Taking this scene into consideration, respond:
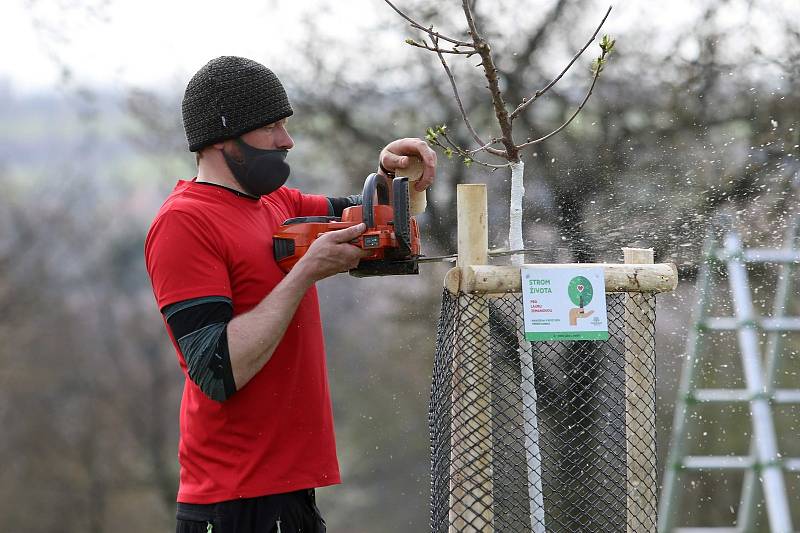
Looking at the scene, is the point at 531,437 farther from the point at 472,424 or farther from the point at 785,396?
the point at 785,396

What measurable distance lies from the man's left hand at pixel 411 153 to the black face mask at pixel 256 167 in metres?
0.35

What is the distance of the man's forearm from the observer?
2.11 metres

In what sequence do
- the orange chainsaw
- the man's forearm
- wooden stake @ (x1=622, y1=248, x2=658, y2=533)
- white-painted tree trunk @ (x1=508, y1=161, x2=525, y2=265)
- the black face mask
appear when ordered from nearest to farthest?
the man's forearm < the orange chainsaw < the black face mask < wooden stake @ (x1=622, y1=248, x2=658, y2=533) < white-painted tree trunk @ (x1=508, y1=161, x2=525, y2=265)

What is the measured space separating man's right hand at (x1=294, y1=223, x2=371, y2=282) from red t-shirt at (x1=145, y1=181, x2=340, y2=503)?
0.18 meters

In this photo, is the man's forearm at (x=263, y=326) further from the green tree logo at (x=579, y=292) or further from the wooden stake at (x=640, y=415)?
the wooden stake at (x=640, y=415)

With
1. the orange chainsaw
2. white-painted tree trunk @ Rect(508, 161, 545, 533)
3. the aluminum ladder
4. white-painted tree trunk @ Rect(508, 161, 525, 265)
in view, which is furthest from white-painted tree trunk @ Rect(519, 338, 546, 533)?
the aluminum ladder

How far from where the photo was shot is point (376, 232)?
7.27ft

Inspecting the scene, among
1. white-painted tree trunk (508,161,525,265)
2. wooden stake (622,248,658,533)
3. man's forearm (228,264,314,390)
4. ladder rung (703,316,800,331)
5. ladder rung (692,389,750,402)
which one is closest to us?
man's forearm (228,264,314,390)

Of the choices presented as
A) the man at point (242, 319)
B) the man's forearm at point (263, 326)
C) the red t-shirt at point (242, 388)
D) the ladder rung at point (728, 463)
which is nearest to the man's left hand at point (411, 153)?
the man at point (242, 319)

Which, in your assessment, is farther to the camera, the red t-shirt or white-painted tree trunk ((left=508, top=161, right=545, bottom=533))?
white-painted tree trunk ((left=508, top=161, right=545, bottom=533))

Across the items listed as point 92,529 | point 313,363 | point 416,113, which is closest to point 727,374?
point 416,113

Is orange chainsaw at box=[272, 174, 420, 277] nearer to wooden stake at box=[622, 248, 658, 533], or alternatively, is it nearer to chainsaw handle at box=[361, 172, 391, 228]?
chainsaw handle at box=[361, 172, 391, 228]

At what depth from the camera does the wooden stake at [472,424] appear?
7.79 ft

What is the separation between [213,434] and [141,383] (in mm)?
5018
